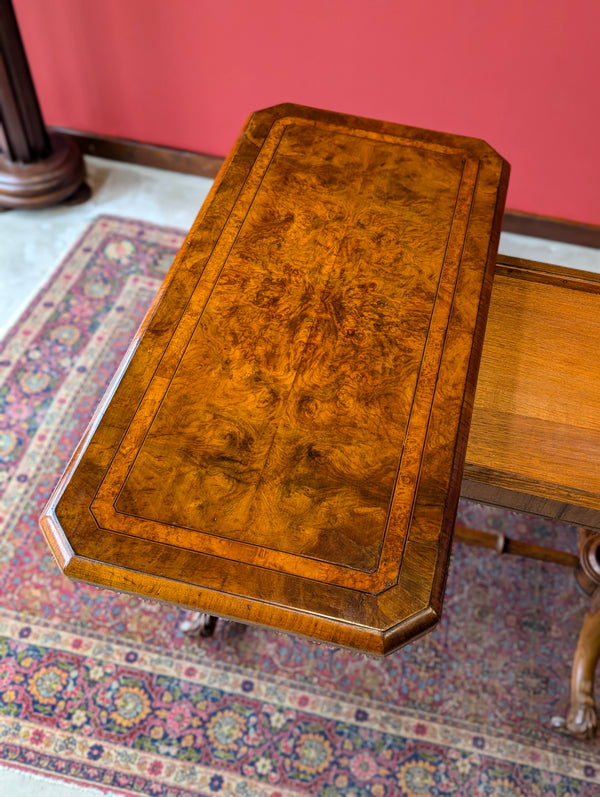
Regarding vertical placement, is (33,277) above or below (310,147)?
below

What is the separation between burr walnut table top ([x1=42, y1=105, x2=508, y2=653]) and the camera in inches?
49.4

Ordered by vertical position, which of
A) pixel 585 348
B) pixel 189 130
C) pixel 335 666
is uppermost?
pixel 585 348

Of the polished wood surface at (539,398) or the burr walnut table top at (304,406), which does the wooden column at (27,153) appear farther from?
the polished wood surface at (539,398)

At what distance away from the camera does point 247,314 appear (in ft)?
5.25

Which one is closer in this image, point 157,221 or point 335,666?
point 335,666

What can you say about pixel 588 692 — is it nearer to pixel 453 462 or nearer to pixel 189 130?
pixel 453 462

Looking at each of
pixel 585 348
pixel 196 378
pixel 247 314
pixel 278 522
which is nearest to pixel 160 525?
pixel 278 522

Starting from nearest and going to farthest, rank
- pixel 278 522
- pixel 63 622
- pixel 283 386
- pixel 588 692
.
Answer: pixel 278 522 < pixel 283 386 < pixel 588 692 < pixel 63 622

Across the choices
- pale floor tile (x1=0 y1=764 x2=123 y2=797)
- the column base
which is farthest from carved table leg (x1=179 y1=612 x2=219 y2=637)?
the column base

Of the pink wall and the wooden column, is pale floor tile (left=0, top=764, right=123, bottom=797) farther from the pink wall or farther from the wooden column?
the pink wall

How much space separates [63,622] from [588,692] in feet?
4.27

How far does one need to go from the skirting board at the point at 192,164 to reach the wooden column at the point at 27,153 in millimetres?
221

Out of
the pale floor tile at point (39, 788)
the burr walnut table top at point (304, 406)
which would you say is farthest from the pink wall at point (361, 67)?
the pale floor tile at point (39, 788)

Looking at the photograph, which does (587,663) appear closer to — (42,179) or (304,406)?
(304,406)
